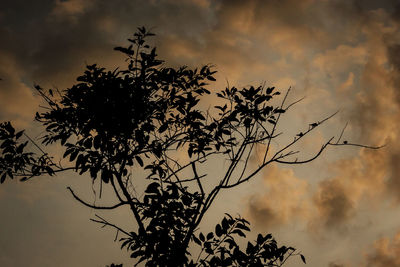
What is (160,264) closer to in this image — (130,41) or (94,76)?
(94,76)

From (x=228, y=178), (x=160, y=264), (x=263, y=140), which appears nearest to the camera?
(x=160, y=264)

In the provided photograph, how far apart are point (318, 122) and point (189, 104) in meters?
2.53

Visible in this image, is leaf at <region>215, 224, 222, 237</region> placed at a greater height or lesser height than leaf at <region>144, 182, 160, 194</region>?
lesser

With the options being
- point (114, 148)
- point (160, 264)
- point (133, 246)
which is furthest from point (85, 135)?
point (160, 264)

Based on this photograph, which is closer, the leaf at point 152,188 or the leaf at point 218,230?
the leaf at point 152,188

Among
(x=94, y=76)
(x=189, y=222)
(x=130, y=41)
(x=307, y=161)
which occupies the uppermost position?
(x=130, y=41)

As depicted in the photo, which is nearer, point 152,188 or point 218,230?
point 152,188

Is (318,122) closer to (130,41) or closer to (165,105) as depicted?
(165,105)

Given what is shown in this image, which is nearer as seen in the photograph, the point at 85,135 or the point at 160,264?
the point at 160,264

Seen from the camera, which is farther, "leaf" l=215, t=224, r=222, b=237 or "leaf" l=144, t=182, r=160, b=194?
"leaf" l=215, t=224, r=222, b=237

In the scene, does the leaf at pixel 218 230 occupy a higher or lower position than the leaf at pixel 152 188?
lower

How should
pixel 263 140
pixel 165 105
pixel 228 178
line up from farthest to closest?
pixel 165 105 < pixel 263 140 < pixel 228 178

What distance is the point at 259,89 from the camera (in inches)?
263

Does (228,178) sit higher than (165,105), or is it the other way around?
(165,105)
